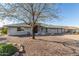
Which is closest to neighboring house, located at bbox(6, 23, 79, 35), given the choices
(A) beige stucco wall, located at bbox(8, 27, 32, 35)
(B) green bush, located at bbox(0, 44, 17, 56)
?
(A) beige stucco wall, located at bbox(8, 27, 32, 35)

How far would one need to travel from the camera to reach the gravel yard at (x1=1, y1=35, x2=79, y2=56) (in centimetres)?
276

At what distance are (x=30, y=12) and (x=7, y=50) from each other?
0.50m

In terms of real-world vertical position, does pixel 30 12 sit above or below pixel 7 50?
above

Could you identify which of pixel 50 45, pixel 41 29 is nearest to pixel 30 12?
pixel 41 29

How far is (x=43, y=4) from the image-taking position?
9.11 ft

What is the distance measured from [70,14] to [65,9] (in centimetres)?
8

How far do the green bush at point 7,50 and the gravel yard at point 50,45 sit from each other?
2.9 inches

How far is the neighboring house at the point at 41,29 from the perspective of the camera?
9.13 ft

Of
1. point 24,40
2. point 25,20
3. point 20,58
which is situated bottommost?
point 20,58

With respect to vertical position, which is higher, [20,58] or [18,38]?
[18,38]

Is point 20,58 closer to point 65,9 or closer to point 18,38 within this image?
point 18,38

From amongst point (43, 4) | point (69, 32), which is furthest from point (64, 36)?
point (43, 4)

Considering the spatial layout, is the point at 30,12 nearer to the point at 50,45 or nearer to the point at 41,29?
the point at 41,29

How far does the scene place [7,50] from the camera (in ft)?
9.05
